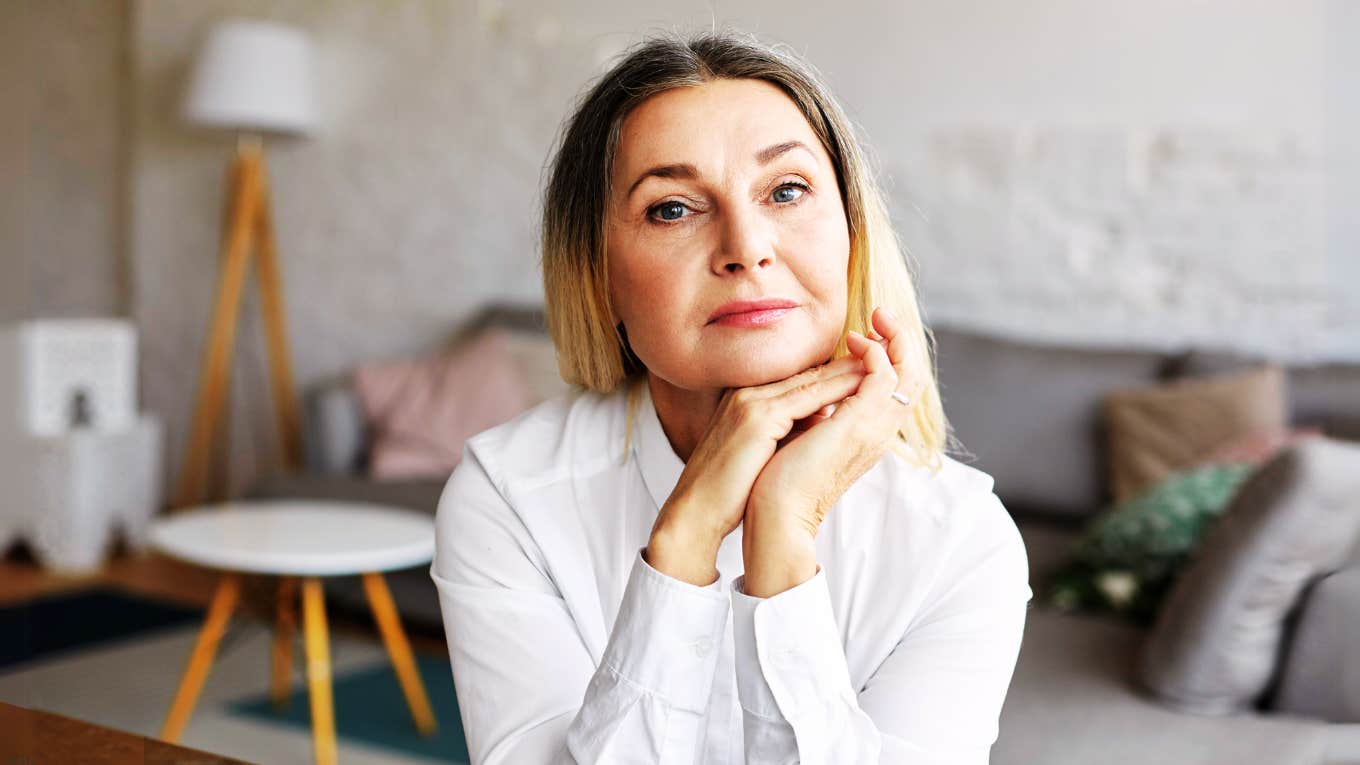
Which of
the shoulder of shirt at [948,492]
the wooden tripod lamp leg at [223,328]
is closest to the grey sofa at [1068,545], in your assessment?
the shoulder of shirt at [948,492]

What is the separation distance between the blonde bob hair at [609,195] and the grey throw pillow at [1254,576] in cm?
98

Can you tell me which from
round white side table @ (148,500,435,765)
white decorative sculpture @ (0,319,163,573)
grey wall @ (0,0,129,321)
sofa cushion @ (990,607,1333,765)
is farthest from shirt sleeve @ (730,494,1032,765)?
grey wall @ (0,0,129,321)

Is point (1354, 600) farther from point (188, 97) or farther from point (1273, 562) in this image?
point (188, 97)

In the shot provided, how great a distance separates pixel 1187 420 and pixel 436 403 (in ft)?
7.38

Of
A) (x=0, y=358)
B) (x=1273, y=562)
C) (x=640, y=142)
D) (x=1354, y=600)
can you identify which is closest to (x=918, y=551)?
(x=640, y=142)

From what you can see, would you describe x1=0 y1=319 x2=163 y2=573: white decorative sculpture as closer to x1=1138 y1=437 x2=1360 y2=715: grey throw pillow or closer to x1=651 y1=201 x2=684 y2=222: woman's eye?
x1=1138 y1=437 x2=1360 y2=715: grey throw pillow

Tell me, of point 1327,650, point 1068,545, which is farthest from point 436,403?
point 1327,650

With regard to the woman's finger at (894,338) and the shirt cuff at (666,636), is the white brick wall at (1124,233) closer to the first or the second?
the woman's finger at (894,338)

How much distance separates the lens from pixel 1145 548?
7.74 ft

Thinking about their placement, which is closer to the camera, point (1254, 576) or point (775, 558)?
point (775, 558)

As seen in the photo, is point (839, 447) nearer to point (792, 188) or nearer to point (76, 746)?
point (792, 188)

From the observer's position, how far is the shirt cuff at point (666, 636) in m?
0.90

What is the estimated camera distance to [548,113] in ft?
15.0

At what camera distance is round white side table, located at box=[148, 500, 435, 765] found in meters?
2.55
